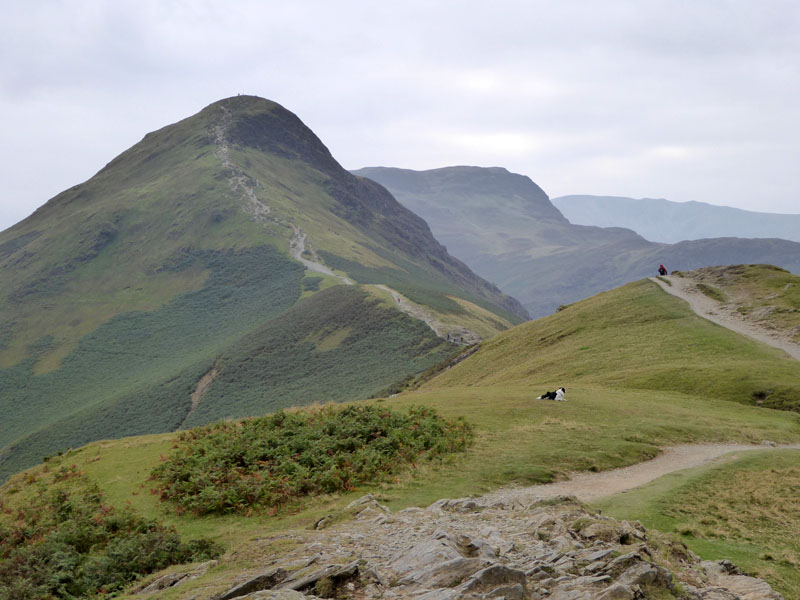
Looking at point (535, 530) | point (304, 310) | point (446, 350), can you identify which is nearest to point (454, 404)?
point (535, 530)

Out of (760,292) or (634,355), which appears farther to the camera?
(760,292)

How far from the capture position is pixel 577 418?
3152cm

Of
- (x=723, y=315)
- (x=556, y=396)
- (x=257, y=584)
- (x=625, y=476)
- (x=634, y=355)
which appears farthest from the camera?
(x=723, y=315)

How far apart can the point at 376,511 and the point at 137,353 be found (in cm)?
16528

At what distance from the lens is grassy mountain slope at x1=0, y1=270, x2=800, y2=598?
21688 millimetres

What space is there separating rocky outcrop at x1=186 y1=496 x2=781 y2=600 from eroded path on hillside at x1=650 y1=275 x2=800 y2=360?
1367 inches

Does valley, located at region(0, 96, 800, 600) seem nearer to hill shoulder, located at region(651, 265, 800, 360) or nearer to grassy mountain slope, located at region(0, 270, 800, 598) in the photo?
grassy mountain slope, located at region(0, 270, 800, 598)

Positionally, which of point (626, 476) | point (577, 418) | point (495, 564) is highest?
point (495, 564)

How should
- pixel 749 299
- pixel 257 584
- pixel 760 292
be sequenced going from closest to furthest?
pixel 257 584 < pixel 749 299 < pixel 760 292

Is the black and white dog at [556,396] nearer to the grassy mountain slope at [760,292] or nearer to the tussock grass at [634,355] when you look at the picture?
the tussock grass at [634,355]

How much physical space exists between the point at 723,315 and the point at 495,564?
51.9m

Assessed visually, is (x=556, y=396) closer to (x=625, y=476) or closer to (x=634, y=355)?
(x=625, y=476)

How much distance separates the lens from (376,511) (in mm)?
17969

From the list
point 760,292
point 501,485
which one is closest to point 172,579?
point 501,485
